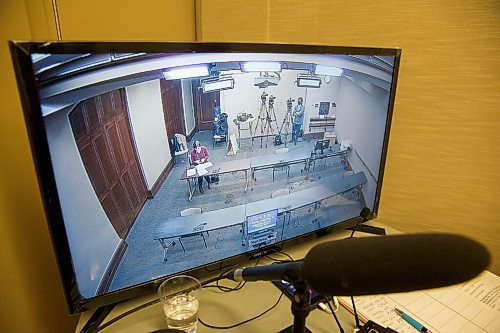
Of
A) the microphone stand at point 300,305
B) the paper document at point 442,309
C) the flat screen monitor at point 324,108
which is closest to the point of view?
the microphone stand at point 300,305

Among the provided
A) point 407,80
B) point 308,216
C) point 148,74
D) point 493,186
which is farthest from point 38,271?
point 493,186

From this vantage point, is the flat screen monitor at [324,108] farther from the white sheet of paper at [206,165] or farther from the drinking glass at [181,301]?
the drinking glass at [181,301]

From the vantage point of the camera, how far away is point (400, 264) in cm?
36

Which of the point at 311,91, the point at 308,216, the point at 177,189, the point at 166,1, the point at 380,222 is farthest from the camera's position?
the point at 380,222

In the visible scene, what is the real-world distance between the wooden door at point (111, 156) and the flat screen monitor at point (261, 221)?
280mm

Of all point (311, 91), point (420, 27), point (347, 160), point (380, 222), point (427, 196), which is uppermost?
point (420, 27)

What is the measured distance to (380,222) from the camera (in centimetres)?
121

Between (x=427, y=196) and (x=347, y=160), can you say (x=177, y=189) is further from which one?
(x=427, y=196)

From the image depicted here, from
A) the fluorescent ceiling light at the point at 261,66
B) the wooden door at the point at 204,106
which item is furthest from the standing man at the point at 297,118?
the wooden door at the point at 204,106

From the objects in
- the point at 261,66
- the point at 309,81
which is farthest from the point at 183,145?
the point at 309,81

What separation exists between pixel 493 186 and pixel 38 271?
4.41 ft

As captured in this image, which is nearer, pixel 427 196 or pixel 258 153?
pixel 258 153

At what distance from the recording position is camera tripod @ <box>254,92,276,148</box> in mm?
771

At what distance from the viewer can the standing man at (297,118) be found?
32.3 inches
